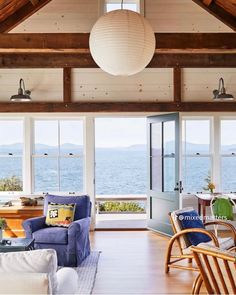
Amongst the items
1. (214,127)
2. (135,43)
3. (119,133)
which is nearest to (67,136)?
(214,127)

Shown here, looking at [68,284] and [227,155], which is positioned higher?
[227,155]

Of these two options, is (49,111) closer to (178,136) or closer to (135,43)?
(178,136)

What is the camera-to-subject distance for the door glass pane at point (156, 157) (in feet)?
24.2

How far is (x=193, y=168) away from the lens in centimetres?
793

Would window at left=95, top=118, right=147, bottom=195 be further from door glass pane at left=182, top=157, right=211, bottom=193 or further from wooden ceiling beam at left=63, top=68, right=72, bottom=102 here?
wooden ceiling beam at left=63, top=68, right=72, bottom=102

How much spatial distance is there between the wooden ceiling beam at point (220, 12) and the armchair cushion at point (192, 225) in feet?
13.0

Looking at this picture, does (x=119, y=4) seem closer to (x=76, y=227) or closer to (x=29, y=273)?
(x=76, y=227)

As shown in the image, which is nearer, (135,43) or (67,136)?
(135,43)

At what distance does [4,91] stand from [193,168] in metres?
4.22

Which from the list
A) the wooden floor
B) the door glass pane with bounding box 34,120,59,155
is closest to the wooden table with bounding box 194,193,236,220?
the wooden floor

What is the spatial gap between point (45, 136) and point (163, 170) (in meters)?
2.54

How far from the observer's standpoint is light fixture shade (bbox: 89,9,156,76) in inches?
127

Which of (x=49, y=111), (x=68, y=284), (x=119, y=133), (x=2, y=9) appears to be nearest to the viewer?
(x=68, y=284)

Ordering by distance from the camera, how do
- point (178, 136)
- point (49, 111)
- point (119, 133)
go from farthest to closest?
point (119, 133)
point (49, 111)
point (178, 136)
